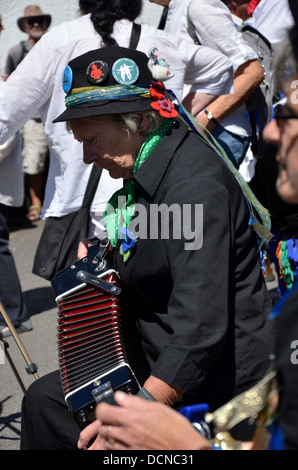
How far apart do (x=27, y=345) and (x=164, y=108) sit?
2.82m

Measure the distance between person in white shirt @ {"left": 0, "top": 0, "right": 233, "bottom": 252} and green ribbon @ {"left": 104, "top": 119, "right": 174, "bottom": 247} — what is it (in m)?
0.81

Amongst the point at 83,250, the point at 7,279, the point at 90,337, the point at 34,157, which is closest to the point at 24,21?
the point at 34,157

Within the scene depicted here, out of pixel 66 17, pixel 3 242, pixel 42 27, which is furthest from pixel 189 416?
pixel 66 17

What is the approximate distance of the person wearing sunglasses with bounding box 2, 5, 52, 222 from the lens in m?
7.76

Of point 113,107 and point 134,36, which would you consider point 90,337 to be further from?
point 134,36

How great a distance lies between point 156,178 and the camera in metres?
2.46

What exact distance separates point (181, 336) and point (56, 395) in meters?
0.73

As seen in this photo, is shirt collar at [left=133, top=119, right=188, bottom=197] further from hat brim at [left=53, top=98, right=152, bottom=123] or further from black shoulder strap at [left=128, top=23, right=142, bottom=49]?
black shoulder strap at [left=128, top=23, right=142, bottom=49]

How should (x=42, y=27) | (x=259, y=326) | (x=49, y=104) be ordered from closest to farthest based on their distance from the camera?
1. (x=259, y=326)
2. (x=49, y=104)
3. (x=42, y=27)

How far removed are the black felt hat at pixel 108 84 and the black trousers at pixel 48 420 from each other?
0.99 meters

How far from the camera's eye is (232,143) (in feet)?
14.1

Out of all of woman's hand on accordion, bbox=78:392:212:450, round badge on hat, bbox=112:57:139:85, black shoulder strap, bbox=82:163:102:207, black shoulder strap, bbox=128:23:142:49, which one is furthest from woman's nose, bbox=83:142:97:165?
woman's hand on accordion, bbox=78:392:212:450

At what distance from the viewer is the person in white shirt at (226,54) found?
13.5 ft
